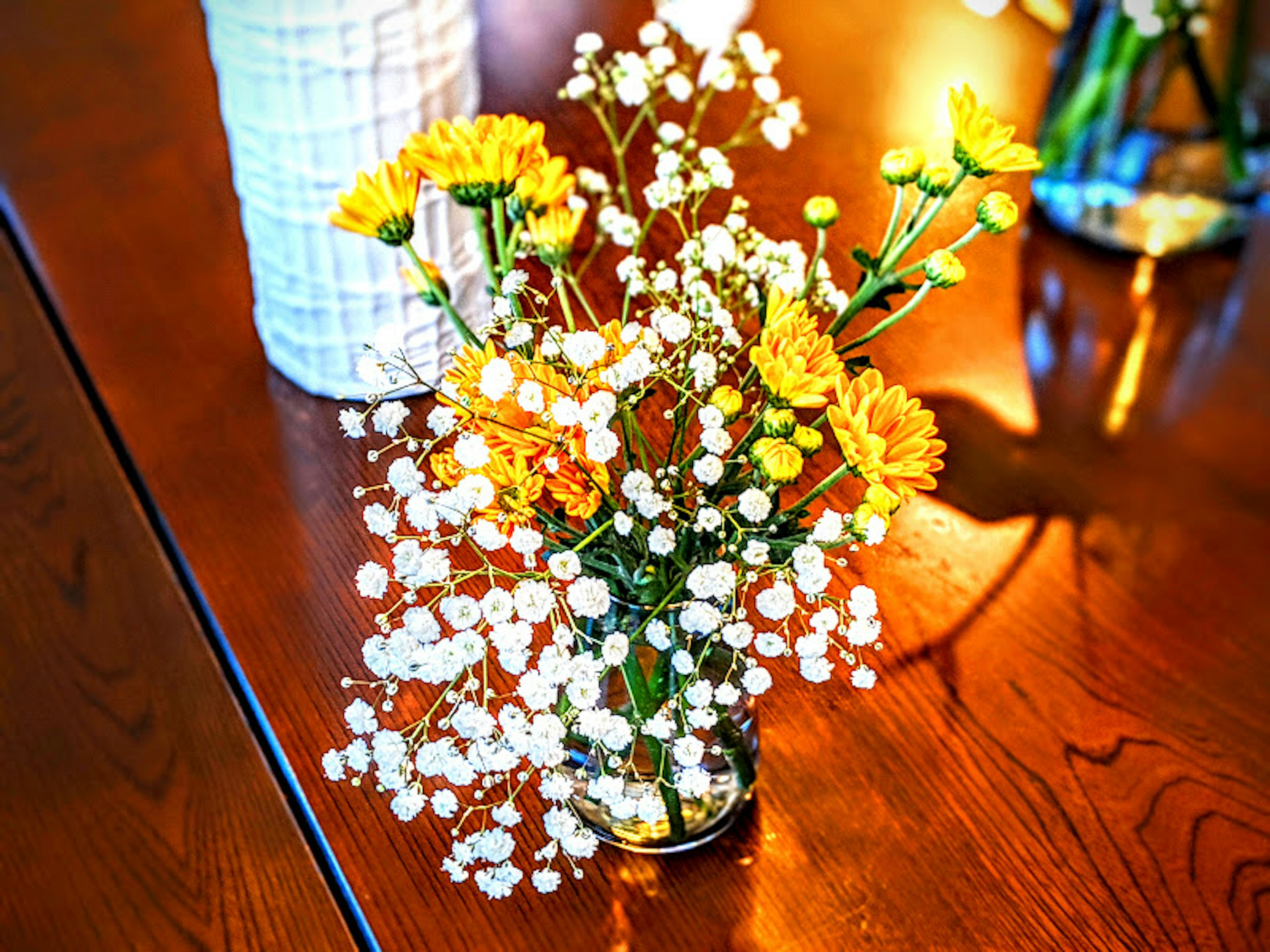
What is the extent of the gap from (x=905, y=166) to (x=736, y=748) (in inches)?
12.1

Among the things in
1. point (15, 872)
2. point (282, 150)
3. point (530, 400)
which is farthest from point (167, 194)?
point (530, 400)

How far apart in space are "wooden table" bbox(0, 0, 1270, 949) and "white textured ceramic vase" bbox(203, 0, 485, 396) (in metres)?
0.09

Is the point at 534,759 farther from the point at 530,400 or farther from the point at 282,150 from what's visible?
the point at 282,150

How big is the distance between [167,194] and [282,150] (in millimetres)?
370

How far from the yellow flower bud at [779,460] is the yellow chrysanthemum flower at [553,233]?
21 centimetres

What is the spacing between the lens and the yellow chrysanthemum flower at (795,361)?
0.53m

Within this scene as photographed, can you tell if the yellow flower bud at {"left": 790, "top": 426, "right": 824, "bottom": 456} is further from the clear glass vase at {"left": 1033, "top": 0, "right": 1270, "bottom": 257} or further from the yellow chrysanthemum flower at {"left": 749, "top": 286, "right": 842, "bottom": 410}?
the clear glass vase at {"left": 1033, "top": 0, "right": 1270, "bottom": 257}

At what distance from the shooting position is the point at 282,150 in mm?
871

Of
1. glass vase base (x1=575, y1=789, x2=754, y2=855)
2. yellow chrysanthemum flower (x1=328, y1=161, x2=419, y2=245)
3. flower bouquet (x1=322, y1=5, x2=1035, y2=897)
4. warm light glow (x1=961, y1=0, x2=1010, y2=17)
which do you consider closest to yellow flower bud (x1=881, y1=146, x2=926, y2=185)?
flower bouquet (x1=322, y1=5, x2=1035, y2=897)

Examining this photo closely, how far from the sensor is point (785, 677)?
31.9 inches

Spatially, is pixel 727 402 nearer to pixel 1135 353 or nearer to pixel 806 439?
pixel 806 439

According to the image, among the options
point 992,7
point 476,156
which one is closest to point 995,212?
point 476,156

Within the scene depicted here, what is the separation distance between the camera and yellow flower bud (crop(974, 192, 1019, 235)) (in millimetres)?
602

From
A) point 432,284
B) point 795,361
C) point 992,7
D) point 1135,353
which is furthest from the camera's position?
point 992,7
